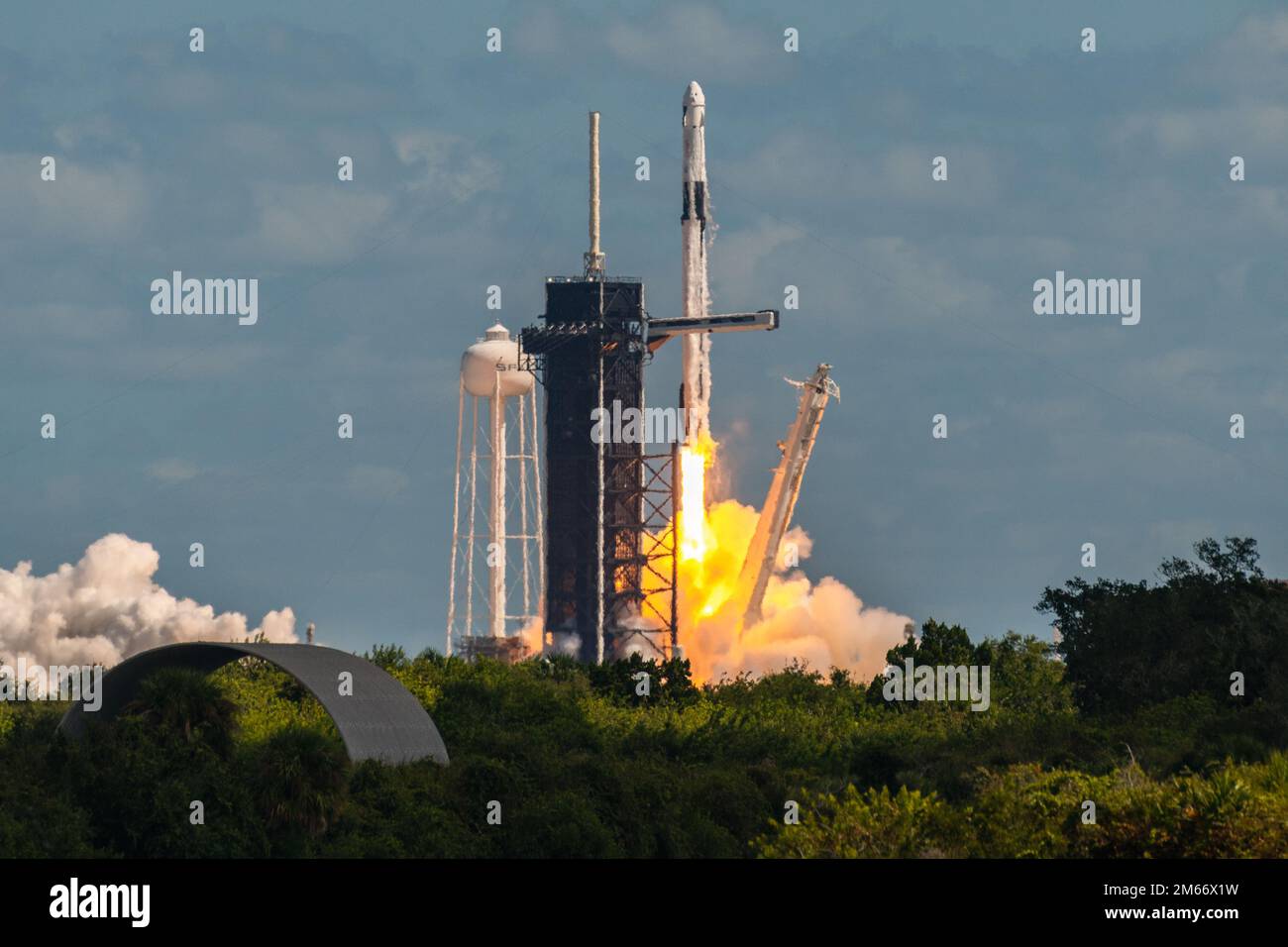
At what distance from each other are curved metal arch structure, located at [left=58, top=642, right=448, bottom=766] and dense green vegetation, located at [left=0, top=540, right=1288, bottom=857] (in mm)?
1697

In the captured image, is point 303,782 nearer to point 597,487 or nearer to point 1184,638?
point 1184,638

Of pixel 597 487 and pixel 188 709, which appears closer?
pixel 188 709

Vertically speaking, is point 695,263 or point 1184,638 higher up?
point 695,263

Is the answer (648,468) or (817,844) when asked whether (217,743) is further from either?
(648,468)

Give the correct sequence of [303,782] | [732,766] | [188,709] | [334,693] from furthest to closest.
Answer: [732,766] → [334,693] → [188,709] → [303,782]

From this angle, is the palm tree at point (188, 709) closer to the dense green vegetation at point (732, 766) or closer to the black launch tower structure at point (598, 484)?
the dense green vegetation at point (732, 766)

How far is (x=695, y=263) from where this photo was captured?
516 feet

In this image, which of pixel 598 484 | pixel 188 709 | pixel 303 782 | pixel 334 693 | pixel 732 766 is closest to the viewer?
pixel 303 782

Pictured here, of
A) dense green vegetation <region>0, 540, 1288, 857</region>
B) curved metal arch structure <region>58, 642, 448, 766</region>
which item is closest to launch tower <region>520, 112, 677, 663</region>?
dense green vegetation <region>0, 540, 1288, 857</region>

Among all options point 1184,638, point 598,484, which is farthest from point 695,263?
point 1184,638

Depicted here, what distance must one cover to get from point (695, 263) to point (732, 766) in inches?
2571

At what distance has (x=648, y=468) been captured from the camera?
15462 cm
